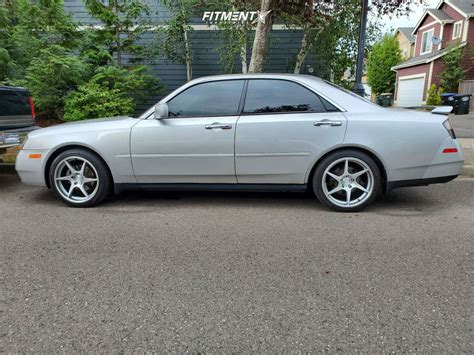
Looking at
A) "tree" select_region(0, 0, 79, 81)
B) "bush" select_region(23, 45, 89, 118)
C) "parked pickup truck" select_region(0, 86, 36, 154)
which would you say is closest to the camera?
"parked pickup truck" select_region(0, 86, 36, 154)

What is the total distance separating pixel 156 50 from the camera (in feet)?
38.4

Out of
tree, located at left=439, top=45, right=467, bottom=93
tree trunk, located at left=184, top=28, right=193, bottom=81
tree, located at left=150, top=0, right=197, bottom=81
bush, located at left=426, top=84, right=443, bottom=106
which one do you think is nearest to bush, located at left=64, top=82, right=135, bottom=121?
tree, located at left=150, top=0, right=197, bottom=81

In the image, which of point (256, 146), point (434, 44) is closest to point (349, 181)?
point (256, 146)

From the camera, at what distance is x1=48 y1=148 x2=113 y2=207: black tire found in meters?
4.51

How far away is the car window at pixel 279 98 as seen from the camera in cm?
432

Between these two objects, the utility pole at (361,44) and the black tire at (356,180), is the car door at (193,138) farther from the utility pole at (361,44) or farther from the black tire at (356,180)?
the utility pole at (361,44)

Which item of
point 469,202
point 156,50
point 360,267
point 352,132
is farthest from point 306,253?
point 156,50

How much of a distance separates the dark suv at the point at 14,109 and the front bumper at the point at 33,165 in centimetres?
101

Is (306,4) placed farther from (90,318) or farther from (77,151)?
(90,318)

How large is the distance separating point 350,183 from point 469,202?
65.4 inches

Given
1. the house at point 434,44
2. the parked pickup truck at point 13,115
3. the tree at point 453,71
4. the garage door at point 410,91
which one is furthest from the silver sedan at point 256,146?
the garage door at point 410,91

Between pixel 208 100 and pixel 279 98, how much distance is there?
83 cm

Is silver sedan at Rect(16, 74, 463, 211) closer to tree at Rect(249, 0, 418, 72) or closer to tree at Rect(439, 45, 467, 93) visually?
tree at Rect(249, 0, 418, 72)

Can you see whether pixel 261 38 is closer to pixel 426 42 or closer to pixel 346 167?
pixel 346 167
